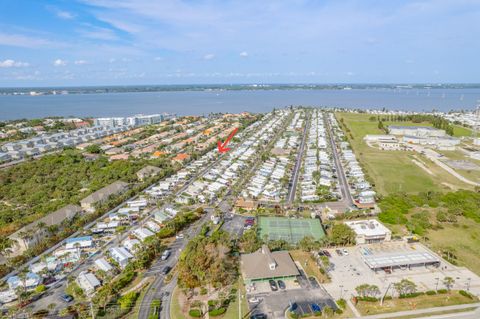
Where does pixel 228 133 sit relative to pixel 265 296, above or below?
above

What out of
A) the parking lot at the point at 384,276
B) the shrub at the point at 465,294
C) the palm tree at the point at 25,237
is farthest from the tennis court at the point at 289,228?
the palm tree at the point at 25,237

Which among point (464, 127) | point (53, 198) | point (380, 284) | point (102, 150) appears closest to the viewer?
point (380, 284)

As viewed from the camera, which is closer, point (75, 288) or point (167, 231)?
point (75, 288)

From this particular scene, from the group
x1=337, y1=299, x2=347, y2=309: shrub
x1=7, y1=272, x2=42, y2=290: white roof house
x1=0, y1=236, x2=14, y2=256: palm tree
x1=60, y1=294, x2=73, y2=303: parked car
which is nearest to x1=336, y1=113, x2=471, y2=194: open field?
x1=337, y1=299, x2=347, y2=309: shrub

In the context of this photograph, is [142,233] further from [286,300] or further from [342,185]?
[342,185]

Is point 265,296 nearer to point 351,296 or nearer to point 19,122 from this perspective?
point 351,296

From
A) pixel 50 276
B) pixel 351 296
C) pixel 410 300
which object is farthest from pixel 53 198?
pixel 410 300

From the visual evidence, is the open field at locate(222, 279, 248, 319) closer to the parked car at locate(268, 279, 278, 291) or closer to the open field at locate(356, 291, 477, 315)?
the parked car at locate(268, 279, 278, 291)
